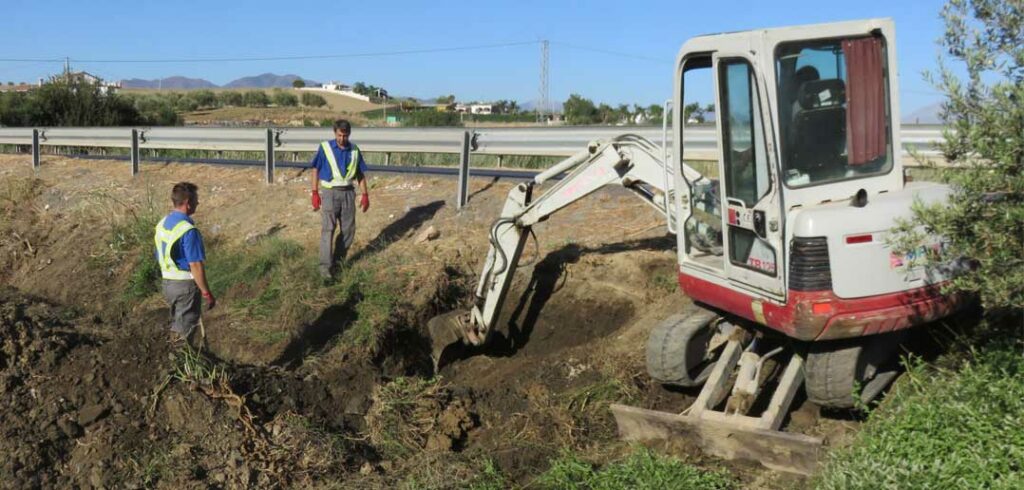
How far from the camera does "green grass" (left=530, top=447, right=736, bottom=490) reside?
622 cm

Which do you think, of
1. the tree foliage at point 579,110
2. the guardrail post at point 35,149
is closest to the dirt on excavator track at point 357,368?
the guardrail post at point 35,149

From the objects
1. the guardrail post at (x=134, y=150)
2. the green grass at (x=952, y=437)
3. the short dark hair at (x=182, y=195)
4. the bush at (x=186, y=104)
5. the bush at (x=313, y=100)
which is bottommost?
the green grass at (x=952, y=437)

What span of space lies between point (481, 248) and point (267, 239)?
9.64 feet

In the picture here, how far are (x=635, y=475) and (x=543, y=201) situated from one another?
125 inches

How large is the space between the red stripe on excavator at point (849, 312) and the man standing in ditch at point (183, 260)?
4541 millimetres

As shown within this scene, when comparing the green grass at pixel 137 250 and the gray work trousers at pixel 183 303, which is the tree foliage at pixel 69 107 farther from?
the gray work trousers at pixel 183 303

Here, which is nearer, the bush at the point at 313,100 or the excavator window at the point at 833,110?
the excavator window at the point at 833,110

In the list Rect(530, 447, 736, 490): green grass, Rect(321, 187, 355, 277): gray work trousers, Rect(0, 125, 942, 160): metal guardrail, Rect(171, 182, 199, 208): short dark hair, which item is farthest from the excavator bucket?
Rect(321, 187, 355, 277): gray work trousers

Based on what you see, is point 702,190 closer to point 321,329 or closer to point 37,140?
point 321,329

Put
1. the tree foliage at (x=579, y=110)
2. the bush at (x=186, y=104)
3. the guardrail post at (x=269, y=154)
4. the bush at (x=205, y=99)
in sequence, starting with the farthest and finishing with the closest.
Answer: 1. the bush at (x=205, y=99)
2. the bush at (x=186, y=104)
3. the tree foliage at (x=579, y=110)
4. the guardrail post at (x=269, y=154)

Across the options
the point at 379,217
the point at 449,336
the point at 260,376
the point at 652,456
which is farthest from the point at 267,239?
the point at 652,456

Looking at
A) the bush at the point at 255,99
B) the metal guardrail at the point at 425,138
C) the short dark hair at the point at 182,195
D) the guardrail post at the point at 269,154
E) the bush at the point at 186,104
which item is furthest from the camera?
the bush at the point at 255,99

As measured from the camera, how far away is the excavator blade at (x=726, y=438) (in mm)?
6312

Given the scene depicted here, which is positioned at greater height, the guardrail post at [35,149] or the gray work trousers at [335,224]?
the guardrail post at [35,149]
